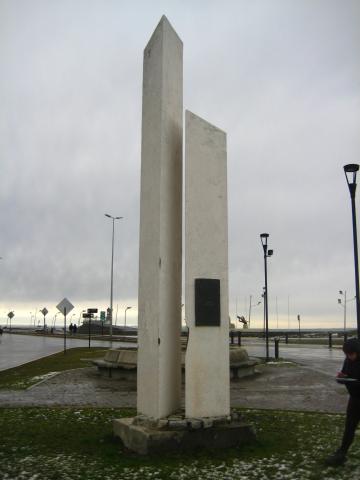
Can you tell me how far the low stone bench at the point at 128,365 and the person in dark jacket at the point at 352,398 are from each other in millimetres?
9447

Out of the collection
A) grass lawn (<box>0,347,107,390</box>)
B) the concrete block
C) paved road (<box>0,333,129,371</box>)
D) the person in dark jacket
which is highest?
the person in dark jacket

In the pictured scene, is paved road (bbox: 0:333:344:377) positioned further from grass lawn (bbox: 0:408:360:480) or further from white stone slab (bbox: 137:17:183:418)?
white stone slab (bbox: 137:17:183:418)

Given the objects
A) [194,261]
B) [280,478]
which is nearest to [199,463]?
[280,478]

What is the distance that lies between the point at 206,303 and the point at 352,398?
2.16m

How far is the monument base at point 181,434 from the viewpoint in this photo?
6.62 m

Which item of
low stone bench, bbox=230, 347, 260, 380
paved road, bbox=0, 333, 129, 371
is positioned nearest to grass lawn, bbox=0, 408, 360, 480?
low stone bench, bbox=230, 347, 260, 380

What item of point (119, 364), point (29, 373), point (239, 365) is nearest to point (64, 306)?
point (29, 373)

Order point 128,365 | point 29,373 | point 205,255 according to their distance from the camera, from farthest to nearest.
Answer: point 29,373 → point 128,365 → point 205,255

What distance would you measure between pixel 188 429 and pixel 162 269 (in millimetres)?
2099

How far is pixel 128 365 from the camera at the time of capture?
15648mm

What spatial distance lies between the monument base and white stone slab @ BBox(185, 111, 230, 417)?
19cm

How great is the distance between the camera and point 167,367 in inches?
287

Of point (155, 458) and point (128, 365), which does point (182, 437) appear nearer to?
point (155, 458)

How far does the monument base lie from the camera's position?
6.62m
